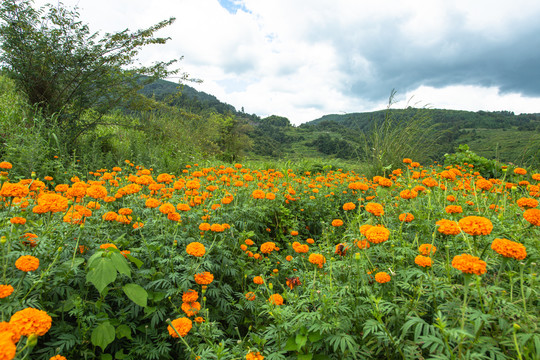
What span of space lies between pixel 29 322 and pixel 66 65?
5380 mm

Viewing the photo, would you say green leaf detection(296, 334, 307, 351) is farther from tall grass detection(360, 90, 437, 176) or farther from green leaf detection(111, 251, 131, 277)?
tall grass detection(360, 90, 437, 176)

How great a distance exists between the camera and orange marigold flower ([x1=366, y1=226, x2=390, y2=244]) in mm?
1221

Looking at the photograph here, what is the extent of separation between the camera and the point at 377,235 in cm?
124

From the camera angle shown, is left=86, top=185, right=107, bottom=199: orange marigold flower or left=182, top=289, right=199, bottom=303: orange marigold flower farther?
left=86, top=185, right=107, bottom=199: orange marigold flower

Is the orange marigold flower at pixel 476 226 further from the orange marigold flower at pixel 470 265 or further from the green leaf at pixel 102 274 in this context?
the green leaf at pixel 102 274

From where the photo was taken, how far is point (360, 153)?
6.92 metres

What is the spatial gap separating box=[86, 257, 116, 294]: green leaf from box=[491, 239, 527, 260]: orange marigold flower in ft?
5.36

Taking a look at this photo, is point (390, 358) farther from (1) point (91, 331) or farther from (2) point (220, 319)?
(1) point (91, 331)

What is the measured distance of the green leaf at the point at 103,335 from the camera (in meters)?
1.18

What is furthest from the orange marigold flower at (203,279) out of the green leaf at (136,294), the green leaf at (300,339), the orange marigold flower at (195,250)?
the green leaf at (300,339)

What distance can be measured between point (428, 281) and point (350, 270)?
396mm

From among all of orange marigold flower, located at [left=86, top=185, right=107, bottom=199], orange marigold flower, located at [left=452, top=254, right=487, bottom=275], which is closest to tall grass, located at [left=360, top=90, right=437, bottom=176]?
orange marigold flower, located at [left=452, top=254, right=487, bottom=275]

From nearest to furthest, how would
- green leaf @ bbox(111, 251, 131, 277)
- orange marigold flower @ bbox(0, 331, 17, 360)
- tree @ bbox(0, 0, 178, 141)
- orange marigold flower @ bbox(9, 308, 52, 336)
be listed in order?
1. orange marigold flower @ bbox(0, 331, 17, 360)
2. orange marigold flower @ bbox(9, 308, 52, 336)
3. green leaf @ bbox(111, 251, 131, 277)
4. tree @ bbox(0, 0, 178, 141)

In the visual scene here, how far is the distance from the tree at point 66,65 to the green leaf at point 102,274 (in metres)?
4.34
